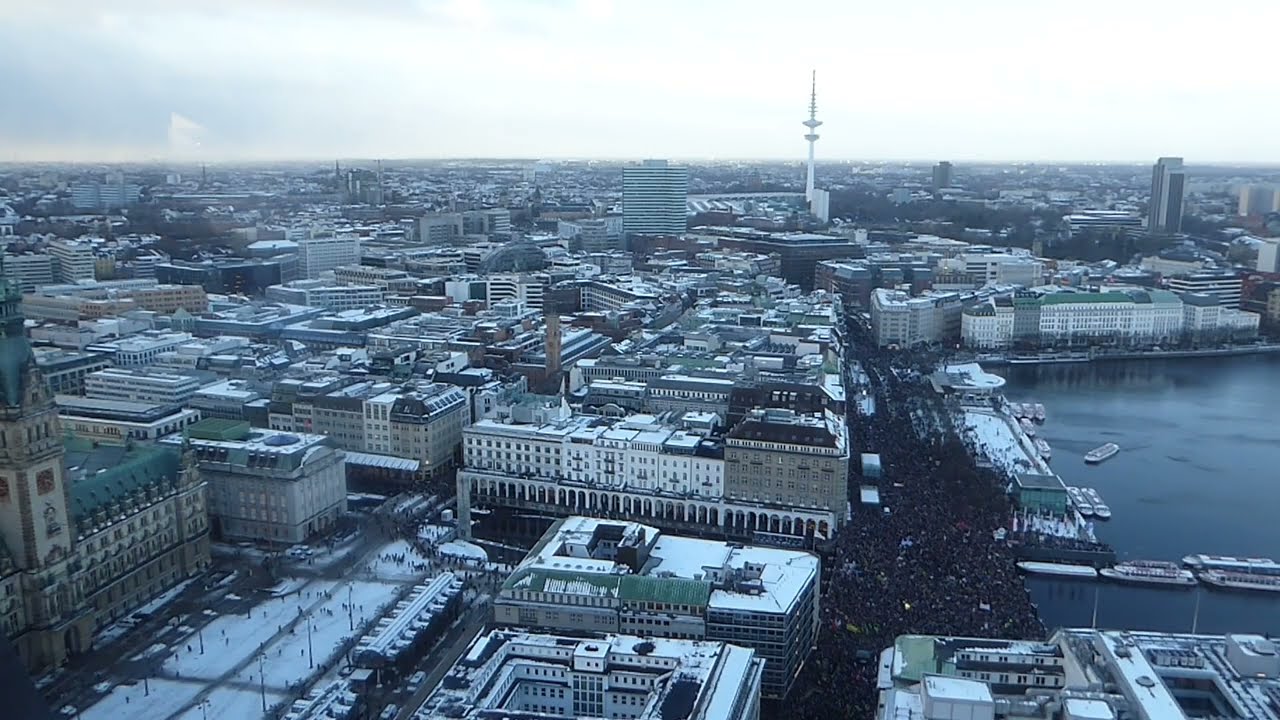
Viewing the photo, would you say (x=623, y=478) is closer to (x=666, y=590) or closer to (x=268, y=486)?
(x=268, y=486)

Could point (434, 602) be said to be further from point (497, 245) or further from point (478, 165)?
point (478, 165)

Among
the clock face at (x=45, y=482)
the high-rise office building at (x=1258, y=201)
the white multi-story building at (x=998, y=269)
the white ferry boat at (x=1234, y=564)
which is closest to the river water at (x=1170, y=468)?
the white ferry boat at (x=1234, y=564)

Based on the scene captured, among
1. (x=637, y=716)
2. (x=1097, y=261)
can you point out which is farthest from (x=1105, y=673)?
(x=1097, y=261)

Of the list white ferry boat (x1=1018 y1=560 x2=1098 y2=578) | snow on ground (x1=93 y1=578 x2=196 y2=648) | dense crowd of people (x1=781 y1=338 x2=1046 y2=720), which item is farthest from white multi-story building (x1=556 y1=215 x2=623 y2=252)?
snow on ground (x1=93 y1=578 x2=196 y2=648)

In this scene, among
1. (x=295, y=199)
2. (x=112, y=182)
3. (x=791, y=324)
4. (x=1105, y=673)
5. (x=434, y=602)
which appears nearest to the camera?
(x=1105, y=673)

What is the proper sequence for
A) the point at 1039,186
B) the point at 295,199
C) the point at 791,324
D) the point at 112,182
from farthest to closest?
the point at 1039,186
the point at 295,199
the point at 112,182
the point at 791,324

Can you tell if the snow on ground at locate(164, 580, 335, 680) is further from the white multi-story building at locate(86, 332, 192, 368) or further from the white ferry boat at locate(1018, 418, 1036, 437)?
the white ferry boat at locate(1018, 418, 1036, 437)

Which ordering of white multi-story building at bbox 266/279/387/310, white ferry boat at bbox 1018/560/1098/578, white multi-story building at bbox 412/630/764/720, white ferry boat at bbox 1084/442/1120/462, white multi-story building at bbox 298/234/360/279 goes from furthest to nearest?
white multi-story building at bbox 298/234/360/279
white multi-story building at bbox 266/279/387/310
white ferry boat at bbox 1084/442/1120/462
white ferry boat at bbox 1018/560/1098/578
white multi-story building at bbox 412/630/764/720
